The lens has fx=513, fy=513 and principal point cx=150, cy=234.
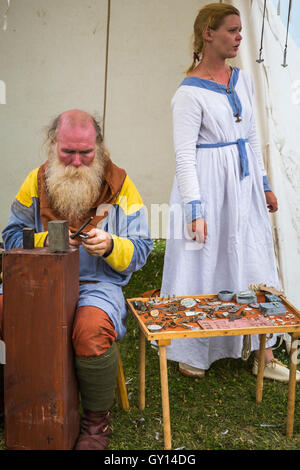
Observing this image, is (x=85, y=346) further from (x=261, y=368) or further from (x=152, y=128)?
(x=152, y=128)

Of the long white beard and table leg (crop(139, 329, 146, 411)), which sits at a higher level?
the long white beard

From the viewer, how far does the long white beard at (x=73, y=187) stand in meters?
2.19

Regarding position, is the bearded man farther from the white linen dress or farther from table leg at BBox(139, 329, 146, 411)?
the white linen dress

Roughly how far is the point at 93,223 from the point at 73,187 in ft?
0.58

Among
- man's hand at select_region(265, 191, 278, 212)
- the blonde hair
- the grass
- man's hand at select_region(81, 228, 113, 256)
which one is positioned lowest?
the grass

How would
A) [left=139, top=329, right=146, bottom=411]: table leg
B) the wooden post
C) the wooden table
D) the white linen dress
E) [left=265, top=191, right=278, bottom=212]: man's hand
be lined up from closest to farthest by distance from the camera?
the wooden post, the wooden table, [left=139, top=329, right=146, bottom=411]: table leg, the white linen dress, [left=265, top=191, right=278, bottom=212]: man's hand

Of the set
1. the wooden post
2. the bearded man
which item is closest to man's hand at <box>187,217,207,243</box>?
the bearded man

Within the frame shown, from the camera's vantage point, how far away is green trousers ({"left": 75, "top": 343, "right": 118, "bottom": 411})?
1.92 meters

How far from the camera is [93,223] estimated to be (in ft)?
7.29

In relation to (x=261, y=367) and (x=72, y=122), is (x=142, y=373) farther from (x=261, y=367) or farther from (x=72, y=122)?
(x=72, y=122)

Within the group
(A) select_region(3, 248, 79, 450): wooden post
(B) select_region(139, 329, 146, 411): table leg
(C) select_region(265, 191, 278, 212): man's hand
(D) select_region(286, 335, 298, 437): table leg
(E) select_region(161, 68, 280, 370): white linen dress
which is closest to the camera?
(A) select_region(3, 248, 79, 450): wooden post

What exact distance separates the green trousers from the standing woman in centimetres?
74

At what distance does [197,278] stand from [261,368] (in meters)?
0.54
